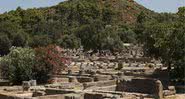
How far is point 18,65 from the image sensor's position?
111ft

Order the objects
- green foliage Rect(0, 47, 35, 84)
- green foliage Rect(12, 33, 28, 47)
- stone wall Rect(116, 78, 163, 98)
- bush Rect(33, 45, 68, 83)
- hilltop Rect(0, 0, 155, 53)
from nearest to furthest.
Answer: stone wall Rect(116, 78, 163, 98)
green foliage Rect(0, 47, 35, 84)
bush Rect(33, 45, 68, 83)
green foliage Rect(12, 33, 28, 47)
hilltop Rect(0, 0, 155, 53)

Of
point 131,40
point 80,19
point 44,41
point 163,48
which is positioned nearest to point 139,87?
point 163,48

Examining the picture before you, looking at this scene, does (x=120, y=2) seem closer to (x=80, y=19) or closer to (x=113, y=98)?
(x=80, y=19)

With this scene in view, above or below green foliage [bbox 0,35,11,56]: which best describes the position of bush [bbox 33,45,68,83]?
below

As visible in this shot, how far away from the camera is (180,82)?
33.1 metres

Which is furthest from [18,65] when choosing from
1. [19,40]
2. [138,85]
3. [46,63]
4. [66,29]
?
[66,29]

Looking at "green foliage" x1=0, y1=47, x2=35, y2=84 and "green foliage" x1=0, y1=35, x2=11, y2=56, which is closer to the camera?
"green foliage" x1=0, y1=47, x2=35, y2=84

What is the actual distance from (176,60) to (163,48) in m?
2.31

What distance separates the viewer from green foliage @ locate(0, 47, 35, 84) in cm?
3372

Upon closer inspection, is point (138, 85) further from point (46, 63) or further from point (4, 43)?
point (4, 43)

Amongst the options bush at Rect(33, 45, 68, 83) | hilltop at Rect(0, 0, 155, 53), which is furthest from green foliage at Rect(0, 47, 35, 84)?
hilltop at Rect(0, 0, 155, 53)

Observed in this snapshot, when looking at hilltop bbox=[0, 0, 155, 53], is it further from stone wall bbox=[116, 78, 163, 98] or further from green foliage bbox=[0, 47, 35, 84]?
stone wall bbox=[116, 78, 163, 98]

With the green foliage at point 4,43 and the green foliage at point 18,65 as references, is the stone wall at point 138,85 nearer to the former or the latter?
the green foliage at point 18,65

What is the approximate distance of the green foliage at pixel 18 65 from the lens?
33.7 metres
